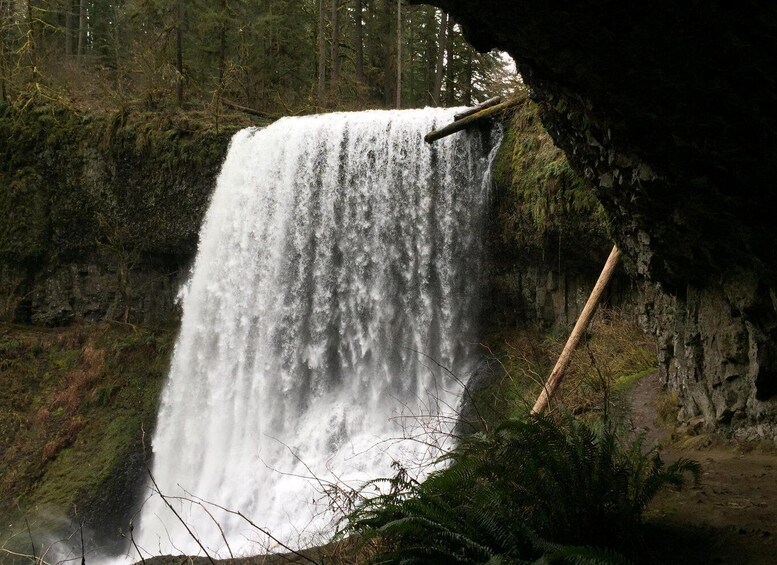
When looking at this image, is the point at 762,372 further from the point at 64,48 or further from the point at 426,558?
the point at 64,48

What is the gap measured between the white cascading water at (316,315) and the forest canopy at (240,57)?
13.4 feet

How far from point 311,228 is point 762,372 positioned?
9517mm

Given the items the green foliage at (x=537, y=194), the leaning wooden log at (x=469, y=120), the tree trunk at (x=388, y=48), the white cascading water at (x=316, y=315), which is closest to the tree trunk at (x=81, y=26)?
the tree trunk at (x=388, y=48)

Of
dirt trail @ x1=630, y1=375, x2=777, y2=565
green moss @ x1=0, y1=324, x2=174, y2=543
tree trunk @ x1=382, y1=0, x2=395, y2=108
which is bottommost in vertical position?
green moss @ x1=0, y1=324, x2=174, y2=543

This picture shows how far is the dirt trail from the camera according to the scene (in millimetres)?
2787

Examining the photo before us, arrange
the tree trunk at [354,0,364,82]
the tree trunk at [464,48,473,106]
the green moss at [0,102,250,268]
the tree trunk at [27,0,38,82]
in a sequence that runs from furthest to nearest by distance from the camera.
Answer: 1. the tree trunk at [464,48,473,106]
2. the tree trunk at [354,0,364,82]
3. the tree trunk at [27,0,38,82]
4. the green moss at [0,102,250,268]

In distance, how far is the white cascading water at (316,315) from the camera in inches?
440

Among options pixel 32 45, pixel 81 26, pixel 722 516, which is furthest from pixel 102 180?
pixel 722 516

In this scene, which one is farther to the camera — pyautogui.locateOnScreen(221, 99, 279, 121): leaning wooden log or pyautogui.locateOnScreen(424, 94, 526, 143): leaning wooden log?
pyautogui.locateOnScreen(221, 99, 279, 121): leaning wooden log

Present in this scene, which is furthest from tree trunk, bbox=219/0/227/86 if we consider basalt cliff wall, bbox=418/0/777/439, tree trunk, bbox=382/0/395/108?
basalt cliff wall, bbox=418/0/777/439

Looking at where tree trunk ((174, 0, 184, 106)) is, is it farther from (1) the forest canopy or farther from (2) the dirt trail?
(2) the dirt trail

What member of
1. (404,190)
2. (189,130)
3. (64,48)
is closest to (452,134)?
(404,190)

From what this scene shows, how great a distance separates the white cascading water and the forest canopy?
4.09 m

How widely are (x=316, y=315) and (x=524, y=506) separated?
9.46 metres
